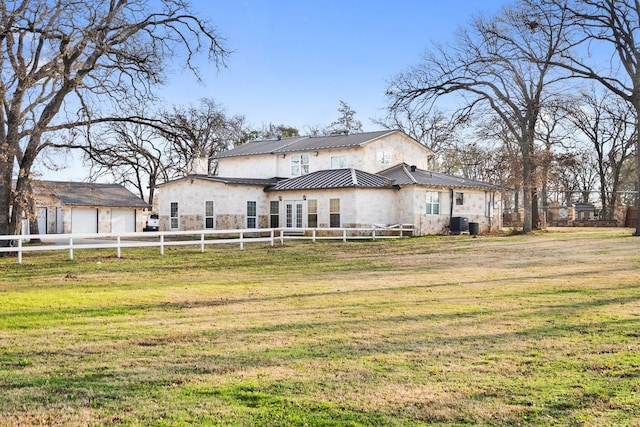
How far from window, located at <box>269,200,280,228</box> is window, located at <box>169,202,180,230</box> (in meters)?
6.05

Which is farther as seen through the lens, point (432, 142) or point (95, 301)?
point (432, 142)

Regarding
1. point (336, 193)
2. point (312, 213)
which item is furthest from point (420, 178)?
point (312, 213)

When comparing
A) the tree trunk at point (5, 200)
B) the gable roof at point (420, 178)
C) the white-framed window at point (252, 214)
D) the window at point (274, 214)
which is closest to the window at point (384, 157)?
the gable roof at point (420, 178)

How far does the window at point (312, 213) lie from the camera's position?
3500cm

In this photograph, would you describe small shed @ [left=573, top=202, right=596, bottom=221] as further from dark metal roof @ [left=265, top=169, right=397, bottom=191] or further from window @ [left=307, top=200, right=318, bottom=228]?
window @ [left=307, top=200, right=318, bottom=228]

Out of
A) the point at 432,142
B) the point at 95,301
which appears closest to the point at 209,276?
the point at 95,301

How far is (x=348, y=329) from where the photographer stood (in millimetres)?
8914

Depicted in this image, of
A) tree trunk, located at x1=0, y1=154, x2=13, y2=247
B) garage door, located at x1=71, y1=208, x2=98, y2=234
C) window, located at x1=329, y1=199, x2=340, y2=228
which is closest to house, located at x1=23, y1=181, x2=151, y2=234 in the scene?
garage door, located at x1=71, y1=208, x2=98, y2=234

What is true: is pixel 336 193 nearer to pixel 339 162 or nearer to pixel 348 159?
pixel 348 159

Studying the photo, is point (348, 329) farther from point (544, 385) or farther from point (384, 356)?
point (544, 385)

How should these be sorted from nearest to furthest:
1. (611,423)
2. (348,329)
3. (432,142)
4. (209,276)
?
(611,423)
(348,329)
(209,276)
(432,142)

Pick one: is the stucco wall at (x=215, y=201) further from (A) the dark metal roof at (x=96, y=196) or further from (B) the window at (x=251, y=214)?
(A) the dark metal roof at (x=96, y=196)

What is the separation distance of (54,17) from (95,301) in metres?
15.3

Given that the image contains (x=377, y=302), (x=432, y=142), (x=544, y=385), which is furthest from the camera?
(x=432, y=142)
